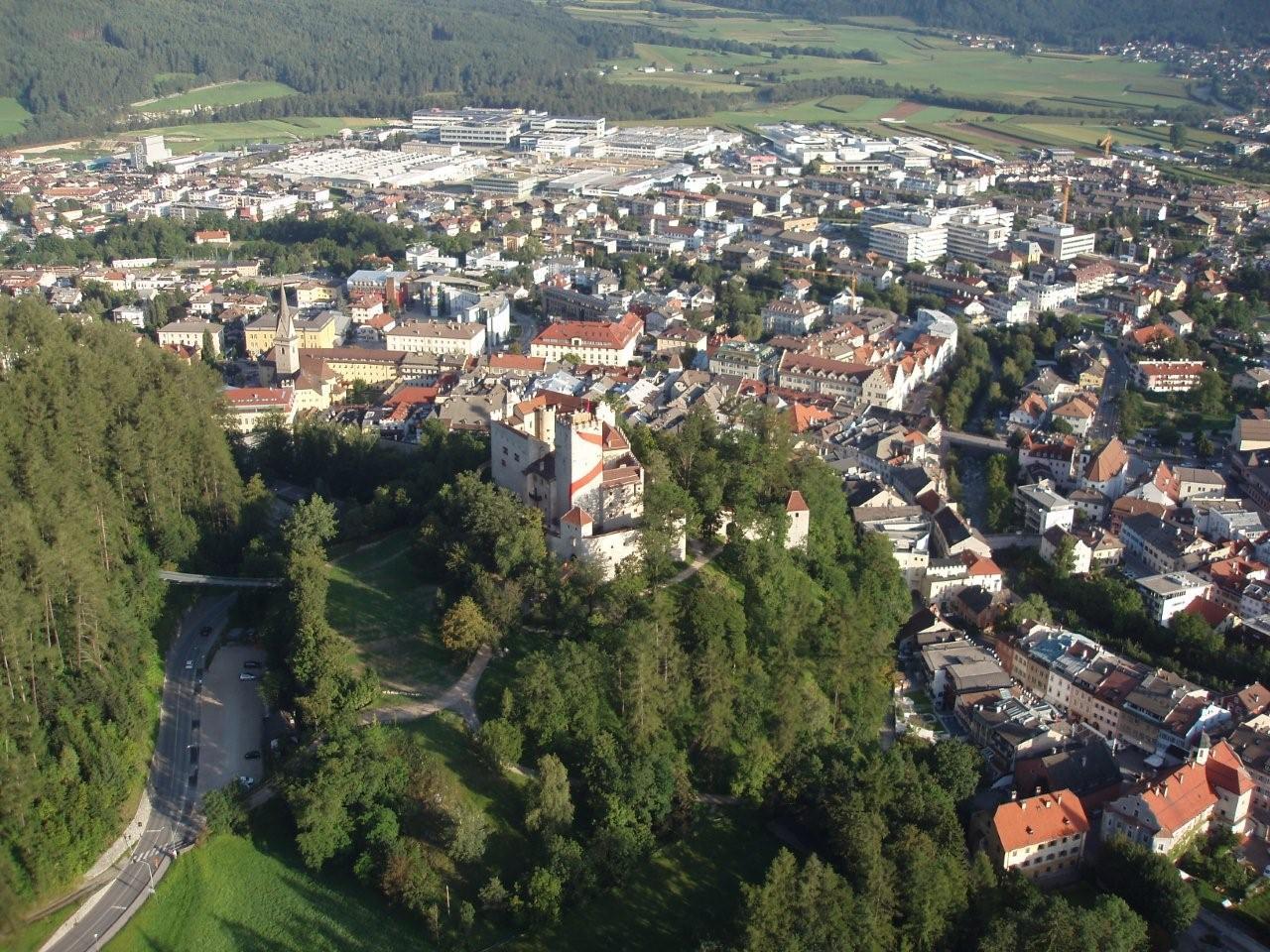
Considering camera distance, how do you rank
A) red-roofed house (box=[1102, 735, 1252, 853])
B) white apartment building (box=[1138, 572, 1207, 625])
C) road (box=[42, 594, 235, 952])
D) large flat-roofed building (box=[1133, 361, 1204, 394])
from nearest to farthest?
road (box=[42, 594, 235, 952])
red-roofed house (box=[1102, 735, 1252, 853])
white apartment building (box=[1138, 572, 1207, 625])
large flat-roofed building (box=[1133, 361, 1204, 394])

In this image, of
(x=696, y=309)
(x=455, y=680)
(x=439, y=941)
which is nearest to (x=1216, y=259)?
(x=696, y=309)

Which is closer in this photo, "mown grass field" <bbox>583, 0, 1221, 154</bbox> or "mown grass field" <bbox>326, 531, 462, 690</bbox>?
"mown grass field" <bbox>326, 531, 462, 690</bbox>

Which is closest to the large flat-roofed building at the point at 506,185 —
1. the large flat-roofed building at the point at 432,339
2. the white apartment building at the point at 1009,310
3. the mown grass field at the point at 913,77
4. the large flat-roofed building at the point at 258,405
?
the mown grass field at the point at 913,77

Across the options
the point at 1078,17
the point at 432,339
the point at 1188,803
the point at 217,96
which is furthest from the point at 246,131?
the point at 1078,17

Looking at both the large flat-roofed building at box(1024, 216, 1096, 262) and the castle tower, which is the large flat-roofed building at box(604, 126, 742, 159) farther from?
the castle tower

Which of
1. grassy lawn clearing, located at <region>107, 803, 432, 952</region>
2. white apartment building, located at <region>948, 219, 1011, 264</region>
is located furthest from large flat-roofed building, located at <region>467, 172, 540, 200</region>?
grassy lawn clearing, located at <region>107, 803, 432, 952</region>

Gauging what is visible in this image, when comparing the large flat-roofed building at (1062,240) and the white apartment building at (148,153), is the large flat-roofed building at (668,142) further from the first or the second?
the large flat-roofed building at (1062,240)


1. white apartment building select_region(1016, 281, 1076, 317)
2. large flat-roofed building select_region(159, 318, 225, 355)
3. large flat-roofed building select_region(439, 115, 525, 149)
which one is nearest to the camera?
large flat-roofed building select_region(159, 318, 225, 355)
